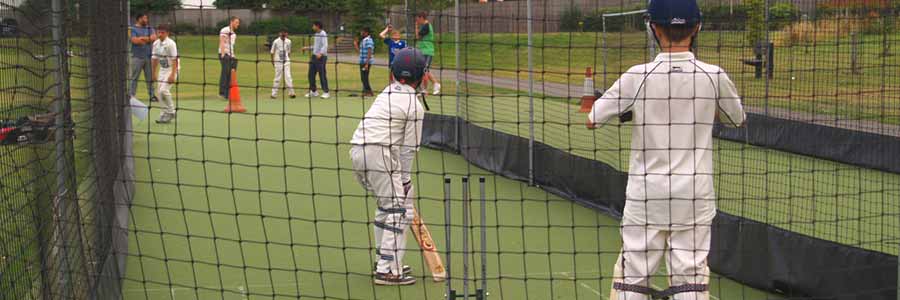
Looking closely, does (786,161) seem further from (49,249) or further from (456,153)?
(49,249)

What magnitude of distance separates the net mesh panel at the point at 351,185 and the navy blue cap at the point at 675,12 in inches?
71.9

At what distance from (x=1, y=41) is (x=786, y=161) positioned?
1056 centimetres

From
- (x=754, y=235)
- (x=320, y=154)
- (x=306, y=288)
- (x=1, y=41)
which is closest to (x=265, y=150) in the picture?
(x=320, y=154)

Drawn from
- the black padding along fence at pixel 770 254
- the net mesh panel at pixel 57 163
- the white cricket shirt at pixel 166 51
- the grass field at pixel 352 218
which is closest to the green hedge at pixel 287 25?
the white cricket shirt at pixel 166 51

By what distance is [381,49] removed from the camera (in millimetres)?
23484

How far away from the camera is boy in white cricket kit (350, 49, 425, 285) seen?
7504 millimetres

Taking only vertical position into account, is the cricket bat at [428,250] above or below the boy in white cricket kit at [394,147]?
below

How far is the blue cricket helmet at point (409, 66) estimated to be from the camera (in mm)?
7504

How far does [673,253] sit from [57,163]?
9.50ft

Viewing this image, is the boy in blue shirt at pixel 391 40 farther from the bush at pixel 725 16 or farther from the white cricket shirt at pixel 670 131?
the bush at pixel 725 16

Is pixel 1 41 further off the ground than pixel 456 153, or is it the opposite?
pixel 1 41

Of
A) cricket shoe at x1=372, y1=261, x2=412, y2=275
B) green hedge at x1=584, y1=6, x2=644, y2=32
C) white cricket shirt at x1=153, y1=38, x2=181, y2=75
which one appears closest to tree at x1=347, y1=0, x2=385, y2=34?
white cricket shirt at x1=153, y1=38, x2=181, y2=75

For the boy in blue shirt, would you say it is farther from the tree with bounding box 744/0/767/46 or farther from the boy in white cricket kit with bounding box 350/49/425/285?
the tree with bounding box 744/0/767/46

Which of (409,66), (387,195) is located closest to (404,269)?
(387,195)
